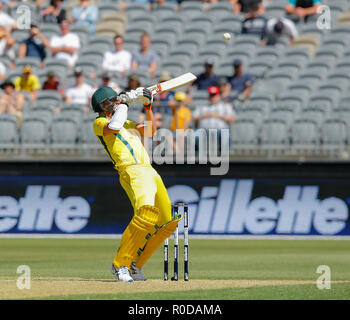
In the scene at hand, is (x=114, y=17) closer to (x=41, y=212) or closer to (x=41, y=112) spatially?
(x=41, y=112)

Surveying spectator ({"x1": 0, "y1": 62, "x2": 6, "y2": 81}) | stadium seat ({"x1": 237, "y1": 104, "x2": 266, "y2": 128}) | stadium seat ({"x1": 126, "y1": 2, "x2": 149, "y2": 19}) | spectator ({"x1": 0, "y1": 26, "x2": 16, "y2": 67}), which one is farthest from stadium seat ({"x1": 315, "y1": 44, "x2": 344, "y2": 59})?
spectator ({"x1": 0, "y1": 26, "x2": 16, "y2": 67})

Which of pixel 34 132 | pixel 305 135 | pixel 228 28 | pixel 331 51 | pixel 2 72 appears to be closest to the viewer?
pixel 305 135

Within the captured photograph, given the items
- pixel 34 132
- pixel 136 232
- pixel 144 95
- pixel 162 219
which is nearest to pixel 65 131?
pixel 34 132

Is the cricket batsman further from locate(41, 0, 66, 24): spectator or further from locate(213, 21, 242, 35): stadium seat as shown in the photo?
locate(41, 0, 66, 24): spectator

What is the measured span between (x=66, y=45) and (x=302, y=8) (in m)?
6.07

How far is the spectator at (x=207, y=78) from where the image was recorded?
800 inches

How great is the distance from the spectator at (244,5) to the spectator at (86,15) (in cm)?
380

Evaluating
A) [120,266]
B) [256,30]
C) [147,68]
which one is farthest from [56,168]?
[120,266]

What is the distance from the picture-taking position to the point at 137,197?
1038 centimetres

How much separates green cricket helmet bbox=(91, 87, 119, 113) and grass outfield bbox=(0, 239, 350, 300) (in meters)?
2.08

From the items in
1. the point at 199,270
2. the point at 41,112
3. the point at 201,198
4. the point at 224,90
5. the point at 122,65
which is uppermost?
the point at 122,65

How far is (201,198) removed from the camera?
18.6 meters

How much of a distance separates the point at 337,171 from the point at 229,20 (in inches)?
267
